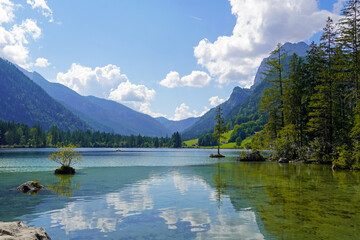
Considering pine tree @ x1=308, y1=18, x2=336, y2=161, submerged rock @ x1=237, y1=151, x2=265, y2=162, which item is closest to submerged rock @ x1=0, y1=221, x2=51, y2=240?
pine tree @ x1=308, y1=18, x2=336, y2=161

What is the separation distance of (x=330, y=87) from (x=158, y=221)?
52.9 meters

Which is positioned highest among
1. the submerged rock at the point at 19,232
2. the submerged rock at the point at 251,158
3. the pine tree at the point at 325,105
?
the pine tree at the point at 325,105

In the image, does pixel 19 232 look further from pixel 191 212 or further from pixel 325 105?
pixel 325 105

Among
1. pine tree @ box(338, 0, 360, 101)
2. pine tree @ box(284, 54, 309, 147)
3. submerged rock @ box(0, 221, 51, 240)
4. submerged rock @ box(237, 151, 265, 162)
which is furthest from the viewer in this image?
submerged rock @ box(237, 151, 265, 162)

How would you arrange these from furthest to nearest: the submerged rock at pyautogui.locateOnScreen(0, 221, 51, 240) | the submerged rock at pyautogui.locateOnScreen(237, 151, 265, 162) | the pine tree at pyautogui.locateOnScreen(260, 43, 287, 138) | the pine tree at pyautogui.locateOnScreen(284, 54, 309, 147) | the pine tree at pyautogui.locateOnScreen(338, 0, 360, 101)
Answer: the submerged rock at pyautogui.locateOnScreen(237, 151, 265, 162), the pine tree at pyautogui.locateOnScreen(260, 43, 287, 138), the pine tree at pyautogui.locateOnScreen(284, 54, 309, 147), the pine tree at pyautogui.locateOnScreen(338, 0, 360, 101), the submerged rock at pyautogui.locateOnScreen(0, 221, 51, 240)

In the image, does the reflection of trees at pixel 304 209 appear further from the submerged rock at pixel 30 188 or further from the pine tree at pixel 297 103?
the pine tree at pixel 297 103

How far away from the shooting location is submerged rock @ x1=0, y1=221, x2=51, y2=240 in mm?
8406

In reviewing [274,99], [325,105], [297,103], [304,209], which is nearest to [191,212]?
[304,209]

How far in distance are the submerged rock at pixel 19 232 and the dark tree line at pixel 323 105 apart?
4426 centimetres

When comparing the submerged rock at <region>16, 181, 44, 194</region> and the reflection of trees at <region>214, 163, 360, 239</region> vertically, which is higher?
the reflection of trees at <region>214, 163, 360, 239</region>

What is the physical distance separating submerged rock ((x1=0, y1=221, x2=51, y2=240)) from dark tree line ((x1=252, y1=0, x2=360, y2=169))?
44261 mm

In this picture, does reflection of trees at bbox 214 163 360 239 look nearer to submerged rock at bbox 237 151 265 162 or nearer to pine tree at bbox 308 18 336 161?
pine tree at bbox 308 18 336 161

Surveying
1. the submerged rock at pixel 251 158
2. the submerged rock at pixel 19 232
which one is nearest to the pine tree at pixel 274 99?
the submerged rock at pixel 251 158

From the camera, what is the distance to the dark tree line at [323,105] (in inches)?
1847
